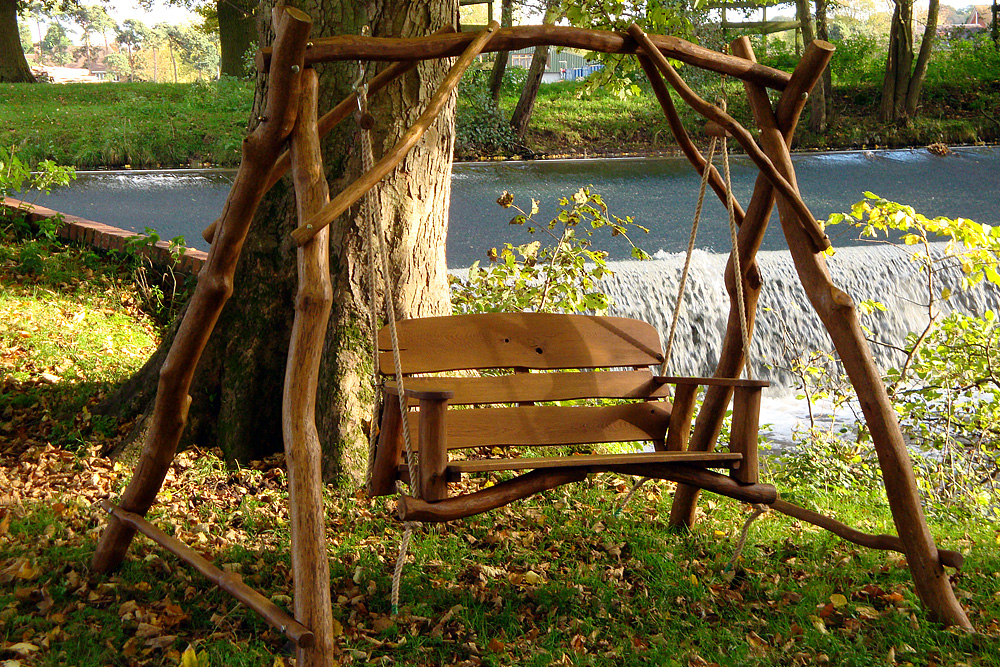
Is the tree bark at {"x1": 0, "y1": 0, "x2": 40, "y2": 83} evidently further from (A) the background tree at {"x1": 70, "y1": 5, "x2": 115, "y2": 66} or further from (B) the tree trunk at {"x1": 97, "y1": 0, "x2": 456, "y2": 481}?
(A) the background tree at {"x1": 70, "y1": 5, "x2": 115, "y2": 66}

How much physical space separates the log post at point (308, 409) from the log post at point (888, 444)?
150 cm

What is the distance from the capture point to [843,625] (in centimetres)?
255

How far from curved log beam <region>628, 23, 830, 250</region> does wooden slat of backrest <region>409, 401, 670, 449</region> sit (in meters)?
0.84

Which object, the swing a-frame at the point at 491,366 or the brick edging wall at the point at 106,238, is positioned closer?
the swing a-frame at the point at 491,366

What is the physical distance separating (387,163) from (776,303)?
5.11m

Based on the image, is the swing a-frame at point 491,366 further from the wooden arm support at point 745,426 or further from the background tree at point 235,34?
the background tree at point 235,34

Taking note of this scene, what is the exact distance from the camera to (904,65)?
16234mm

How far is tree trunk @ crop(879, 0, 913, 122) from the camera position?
50.4 feet

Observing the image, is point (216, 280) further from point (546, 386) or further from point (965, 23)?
point (965, 23)

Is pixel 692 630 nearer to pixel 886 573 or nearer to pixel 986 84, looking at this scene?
pixel 886 573

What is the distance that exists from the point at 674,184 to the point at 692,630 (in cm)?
1102

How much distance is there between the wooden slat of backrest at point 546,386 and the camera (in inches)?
116

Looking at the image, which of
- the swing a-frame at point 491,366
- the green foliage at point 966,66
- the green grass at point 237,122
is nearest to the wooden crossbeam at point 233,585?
the swing a-frame at point 491,366

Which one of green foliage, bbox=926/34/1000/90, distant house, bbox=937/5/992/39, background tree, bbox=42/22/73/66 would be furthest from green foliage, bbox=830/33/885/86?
background tree, bbox=42/22/73/66
